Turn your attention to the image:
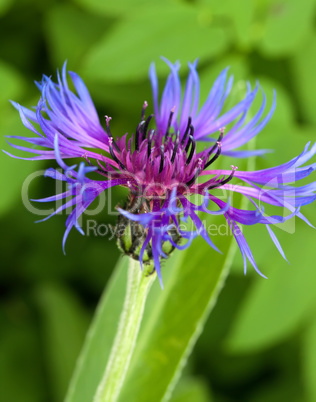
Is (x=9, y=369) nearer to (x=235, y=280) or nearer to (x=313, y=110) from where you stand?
(x=235, y=280)

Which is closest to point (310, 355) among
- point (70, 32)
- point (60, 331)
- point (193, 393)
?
point (193, 393)

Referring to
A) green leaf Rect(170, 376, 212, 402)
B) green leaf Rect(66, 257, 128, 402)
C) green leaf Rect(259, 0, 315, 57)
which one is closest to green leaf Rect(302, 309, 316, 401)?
green leaf Rect(170, 376, 212, 402)

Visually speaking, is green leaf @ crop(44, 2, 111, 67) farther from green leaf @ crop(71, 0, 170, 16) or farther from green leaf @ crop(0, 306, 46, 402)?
green leaf @ crop(0, 306, 46, 402)

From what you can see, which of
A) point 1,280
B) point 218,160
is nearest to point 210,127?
point 218,160

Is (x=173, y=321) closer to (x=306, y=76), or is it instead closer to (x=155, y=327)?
(x=155, y=327)

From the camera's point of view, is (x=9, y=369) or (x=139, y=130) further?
(x=9, y=369)

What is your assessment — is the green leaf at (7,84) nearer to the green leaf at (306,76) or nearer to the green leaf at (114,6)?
the green leaf at (114,6)

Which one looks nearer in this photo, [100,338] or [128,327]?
[128,327]
